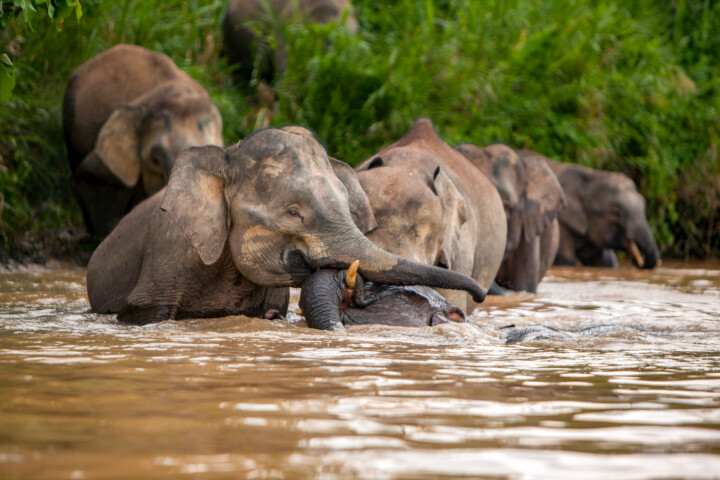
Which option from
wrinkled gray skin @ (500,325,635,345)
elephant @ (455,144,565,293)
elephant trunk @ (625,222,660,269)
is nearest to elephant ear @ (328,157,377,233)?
wrinkled gray skin @ (500,325,635,345)

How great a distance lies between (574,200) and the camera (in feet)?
44.6

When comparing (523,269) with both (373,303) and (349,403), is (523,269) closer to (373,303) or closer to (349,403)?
(373,303)

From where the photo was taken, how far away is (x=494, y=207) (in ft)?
24.8

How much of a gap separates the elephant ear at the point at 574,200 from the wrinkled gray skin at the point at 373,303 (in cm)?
870

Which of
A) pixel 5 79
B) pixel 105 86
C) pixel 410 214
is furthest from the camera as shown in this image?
pixel 105 86

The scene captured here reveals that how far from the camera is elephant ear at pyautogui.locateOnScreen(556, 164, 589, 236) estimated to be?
1359 cm

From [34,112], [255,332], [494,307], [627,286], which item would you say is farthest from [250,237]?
[34,112]

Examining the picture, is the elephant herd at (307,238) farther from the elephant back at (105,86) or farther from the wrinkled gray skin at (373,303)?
the elephant back at (105,86)

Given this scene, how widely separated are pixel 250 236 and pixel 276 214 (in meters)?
0.18

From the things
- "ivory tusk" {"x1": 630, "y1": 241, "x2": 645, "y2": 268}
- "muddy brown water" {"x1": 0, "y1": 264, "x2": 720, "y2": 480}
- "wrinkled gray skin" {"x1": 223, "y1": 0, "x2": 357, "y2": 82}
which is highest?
"wrinkled gray skin" {"x1": 223, "y1": 0, "x2": 357, "y2": 82}

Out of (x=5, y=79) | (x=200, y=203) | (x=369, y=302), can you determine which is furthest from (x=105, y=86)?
(x=369, y=302)

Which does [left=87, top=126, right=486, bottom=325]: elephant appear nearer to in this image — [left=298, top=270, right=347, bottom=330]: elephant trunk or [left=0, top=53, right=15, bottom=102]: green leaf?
[left=298, top=270, right=347, bottom=330]: elephant trunk

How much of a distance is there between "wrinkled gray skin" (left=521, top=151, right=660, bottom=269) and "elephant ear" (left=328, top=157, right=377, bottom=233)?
8269 mm

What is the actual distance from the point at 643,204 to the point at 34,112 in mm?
7302
